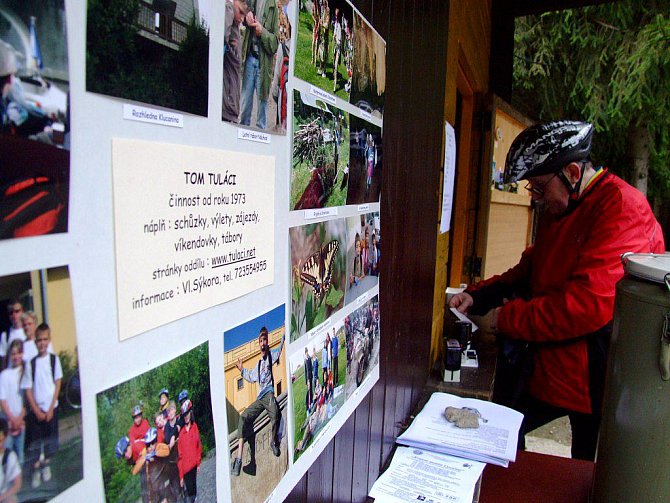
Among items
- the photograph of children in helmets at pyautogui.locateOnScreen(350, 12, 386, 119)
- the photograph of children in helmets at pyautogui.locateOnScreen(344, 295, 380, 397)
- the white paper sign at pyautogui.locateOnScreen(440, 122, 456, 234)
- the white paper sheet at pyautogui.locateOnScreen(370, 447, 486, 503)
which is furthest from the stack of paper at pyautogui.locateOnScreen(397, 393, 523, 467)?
the photograph of children in helmets at pyautogui.locateOnScreen(350, 12, 386, 119)

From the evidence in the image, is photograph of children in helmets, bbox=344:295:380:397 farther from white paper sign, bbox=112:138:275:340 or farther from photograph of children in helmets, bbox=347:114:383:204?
white paper sign, bbox=112:138:275:340

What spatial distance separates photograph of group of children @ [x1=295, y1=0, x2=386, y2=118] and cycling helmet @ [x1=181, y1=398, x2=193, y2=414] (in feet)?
1.48

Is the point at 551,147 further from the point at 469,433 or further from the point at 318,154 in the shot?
the point at 318,154

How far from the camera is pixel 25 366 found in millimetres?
328

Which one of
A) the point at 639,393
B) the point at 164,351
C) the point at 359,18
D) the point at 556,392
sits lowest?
the point at 556,392

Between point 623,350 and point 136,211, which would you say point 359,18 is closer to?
point 136,211

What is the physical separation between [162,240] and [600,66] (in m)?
7.58

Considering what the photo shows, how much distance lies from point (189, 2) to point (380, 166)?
26.3 inches

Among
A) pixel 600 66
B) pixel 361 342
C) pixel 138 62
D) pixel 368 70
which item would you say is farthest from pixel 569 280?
pixel 600 66

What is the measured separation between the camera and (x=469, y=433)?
1.55 meters

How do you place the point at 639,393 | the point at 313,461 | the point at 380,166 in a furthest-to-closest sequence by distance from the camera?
the point at 639,393 → the point at 380,166 → the point at 313,461

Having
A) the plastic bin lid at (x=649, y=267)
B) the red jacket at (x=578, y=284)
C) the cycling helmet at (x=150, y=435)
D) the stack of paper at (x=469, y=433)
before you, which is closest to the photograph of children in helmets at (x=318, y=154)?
the cycling helmet at (x=150, y=435)

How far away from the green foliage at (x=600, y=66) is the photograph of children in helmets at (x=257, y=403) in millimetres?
6818

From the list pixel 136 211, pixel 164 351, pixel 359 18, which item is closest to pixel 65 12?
pixel 136 211
